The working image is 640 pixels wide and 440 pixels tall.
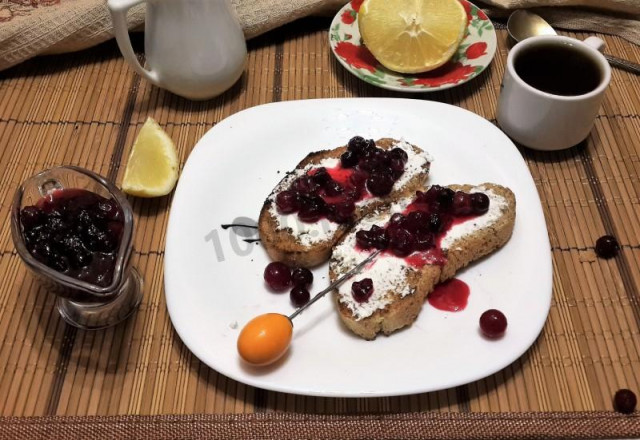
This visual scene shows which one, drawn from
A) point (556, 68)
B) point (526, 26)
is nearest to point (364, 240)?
point (556, 68)

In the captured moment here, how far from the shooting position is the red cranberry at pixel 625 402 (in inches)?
51.8

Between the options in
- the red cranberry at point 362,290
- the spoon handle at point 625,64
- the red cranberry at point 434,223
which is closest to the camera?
the red cranberry at point 362,290

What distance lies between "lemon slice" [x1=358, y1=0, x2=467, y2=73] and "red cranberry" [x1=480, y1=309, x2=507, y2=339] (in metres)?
0.93

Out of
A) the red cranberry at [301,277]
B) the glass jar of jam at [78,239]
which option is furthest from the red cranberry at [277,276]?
the glass jar of jam at [78,239]

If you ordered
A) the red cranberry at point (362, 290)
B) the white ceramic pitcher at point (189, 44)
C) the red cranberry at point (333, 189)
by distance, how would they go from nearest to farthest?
the red cranberry at point (362, 290) < the red cranberry at point (333, 189) < the white ceramic pitcher at point (189, 44)

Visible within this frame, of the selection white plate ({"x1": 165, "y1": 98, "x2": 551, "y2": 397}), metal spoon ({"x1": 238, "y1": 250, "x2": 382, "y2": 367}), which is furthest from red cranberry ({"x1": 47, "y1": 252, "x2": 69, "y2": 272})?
metal spoon ({"x1": 238, "y1": 250, "x2": 382, "y2": 367})

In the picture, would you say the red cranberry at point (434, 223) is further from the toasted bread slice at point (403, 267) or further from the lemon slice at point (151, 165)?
the lemon slice at point (151, 165)

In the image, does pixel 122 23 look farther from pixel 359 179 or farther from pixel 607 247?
pixel 607 247

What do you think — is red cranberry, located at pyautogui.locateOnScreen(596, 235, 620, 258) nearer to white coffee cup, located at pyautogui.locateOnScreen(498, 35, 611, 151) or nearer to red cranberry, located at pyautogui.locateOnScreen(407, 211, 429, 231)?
white coffee cup, located at pyautogui.locateOnScreen(498, 35, 611, 151)

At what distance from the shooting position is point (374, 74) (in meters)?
1.98

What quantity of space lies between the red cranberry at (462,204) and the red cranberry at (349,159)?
0.98 ft

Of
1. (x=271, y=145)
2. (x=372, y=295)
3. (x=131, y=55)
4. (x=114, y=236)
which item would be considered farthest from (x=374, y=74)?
(x=114, y=236)

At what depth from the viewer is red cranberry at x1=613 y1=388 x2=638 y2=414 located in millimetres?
1316

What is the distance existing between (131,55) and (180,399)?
1.05 m
